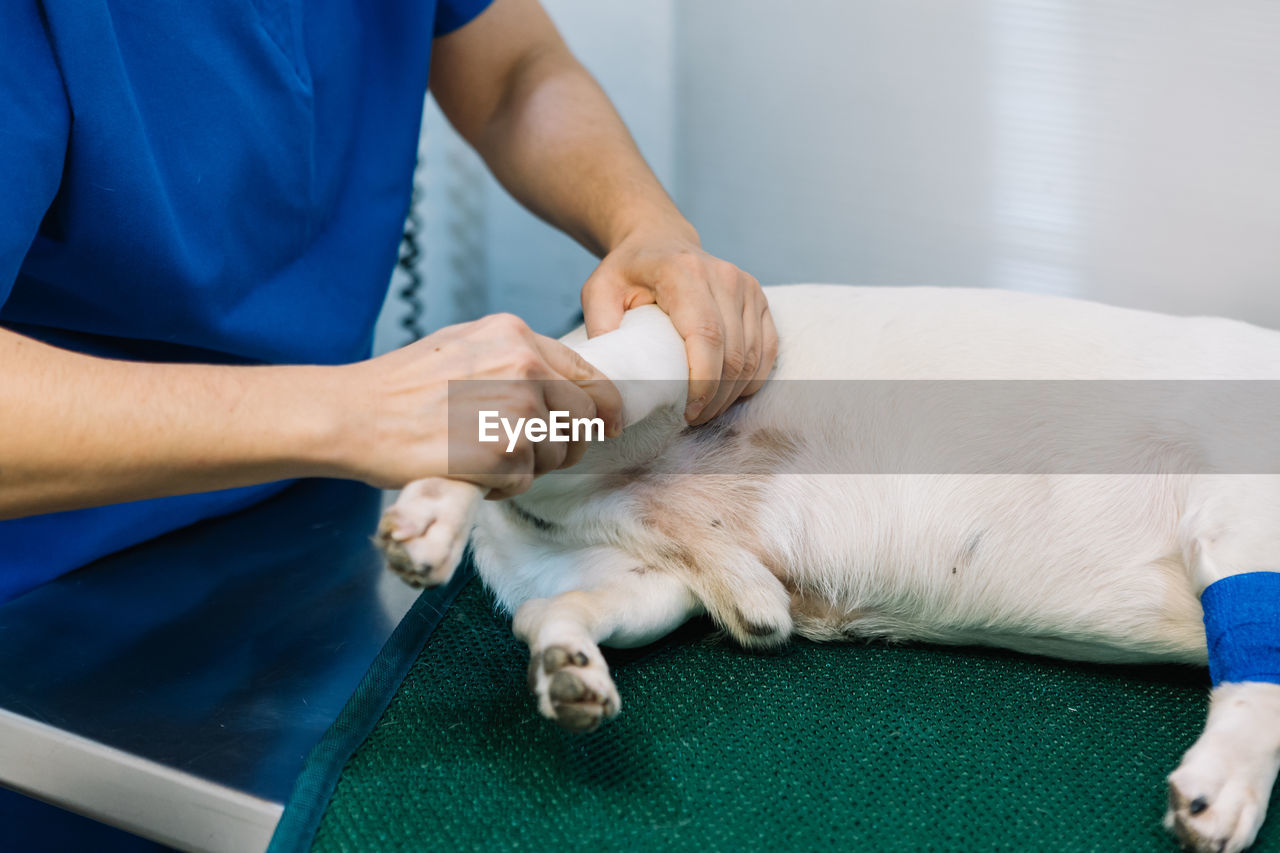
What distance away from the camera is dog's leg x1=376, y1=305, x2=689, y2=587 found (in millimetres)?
683

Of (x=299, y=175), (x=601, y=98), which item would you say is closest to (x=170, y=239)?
(x=299, y=175)

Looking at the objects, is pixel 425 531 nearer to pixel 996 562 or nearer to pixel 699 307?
pixel 699 307

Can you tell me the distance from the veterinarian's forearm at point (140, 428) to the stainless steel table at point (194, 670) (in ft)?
0.73

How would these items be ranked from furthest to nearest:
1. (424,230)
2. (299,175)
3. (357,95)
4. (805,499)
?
(424,230) < (357,95) < (299,175) < (805,499)

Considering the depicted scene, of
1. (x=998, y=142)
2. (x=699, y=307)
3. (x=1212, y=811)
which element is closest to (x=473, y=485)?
(x=699, y=307)

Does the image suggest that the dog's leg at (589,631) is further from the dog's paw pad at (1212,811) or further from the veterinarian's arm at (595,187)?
the dog's paw pad at (1212,811)

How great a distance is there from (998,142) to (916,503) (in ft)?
2.33

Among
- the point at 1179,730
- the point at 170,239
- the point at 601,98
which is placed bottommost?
the point at 1179,730

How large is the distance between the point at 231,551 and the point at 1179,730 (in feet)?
3.09

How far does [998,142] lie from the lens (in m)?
1.38

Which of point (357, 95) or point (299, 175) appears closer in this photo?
point (299, 175)

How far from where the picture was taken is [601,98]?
1.32m

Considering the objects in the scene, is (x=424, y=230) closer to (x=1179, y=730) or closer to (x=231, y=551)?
(x=231, y=551)

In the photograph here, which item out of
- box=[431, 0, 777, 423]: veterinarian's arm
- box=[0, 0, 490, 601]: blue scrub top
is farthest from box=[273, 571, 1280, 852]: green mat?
box=[0, 0, 490, 601]: blue scrub top
